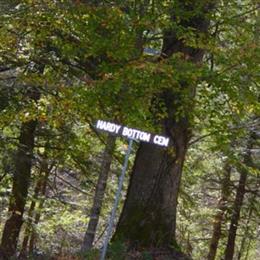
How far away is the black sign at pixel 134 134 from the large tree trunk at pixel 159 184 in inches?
104

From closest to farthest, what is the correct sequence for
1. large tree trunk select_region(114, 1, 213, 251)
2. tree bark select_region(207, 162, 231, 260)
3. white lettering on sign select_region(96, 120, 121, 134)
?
white lettering on sign select_region(96, 120, 121, 134), large tree trunk select_region(114, 1, 213, 251), tree bark select_region(207, 162, 231, 260)

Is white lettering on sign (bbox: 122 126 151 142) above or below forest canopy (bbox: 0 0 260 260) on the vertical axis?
below

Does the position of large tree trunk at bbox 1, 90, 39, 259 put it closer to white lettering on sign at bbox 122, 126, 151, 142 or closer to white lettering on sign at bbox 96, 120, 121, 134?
white lettering on sign at bbox 96, 120, 121, 134

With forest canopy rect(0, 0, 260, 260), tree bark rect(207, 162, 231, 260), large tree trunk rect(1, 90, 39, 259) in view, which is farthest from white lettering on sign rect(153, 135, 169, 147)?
tree bark rect(207, 162, 231, 260)

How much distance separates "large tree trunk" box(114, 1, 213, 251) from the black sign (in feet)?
8.63

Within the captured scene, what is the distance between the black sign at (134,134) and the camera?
593cm

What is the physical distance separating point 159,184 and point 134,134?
3066 millimetres

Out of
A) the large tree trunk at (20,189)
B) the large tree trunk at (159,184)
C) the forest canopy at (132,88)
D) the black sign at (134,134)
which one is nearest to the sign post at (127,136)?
the black sign at (134,134)

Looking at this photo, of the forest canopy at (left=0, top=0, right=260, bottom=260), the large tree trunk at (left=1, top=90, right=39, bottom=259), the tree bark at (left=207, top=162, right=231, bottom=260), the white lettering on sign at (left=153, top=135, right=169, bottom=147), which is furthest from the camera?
the tree bark at (left=207, top=162, right=231, bottom=260)

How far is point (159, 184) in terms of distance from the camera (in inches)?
348

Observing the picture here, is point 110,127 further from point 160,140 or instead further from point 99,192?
point 99,192

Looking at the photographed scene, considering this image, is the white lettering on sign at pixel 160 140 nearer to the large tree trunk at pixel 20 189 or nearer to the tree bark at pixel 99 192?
the tree bark at pixel 99 192

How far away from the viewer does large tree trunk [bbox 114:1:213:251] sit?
8.66 meters

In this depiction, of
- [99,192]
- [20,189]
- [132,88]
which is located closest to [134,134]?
[132,88]
